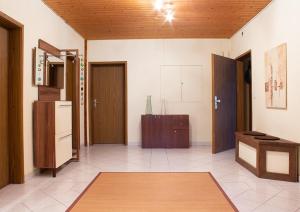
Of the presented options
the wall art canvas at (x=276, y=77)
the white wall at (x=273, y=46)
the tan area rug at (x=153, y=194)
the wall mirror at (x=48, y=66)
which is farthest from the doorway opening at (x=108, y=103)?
the wall art canvas at (x=276, y=77)

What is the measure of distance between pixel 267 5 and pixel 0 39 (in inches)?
151

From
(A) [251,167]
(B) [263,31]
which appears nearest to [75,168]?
(A) [251,167]

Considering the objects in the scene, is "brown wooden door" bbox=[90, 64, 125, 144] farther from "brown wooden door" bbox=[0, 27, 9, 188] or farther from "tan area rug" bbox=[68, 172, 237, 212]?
"brown wooden door" bbox=[0, 27, 9, 188]

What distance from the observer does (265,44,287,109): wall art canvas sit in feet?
11.2

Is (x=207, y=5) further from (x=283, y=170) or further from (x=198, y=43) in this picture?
(x=283, y=170)

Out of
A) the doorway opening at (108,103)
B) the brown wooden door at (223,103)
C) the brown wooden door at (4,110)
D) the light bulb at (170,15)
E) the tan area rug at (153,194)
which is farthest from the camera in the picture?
the doorway opening at (108,103)

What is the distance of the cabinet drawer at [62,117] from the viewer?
3.41m

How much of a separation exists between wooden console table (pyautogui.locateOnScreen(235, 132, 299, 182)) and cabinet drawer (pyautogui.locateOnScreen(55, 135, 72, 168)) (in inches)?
106

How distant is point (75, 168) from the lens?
12.5 ft

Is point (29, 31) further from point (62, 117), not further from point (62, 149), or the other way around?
point (62, 149)

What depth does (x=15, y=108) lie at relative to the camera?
308 centimetres

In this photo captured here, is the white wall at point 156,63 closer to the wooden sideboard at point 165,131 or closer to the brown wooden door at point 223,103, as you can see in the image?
the wooden sideboard at point 165,131

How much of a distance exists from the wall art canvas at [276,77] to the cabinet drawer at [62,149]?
315 cm

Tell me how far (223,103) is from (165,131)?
1378mm
